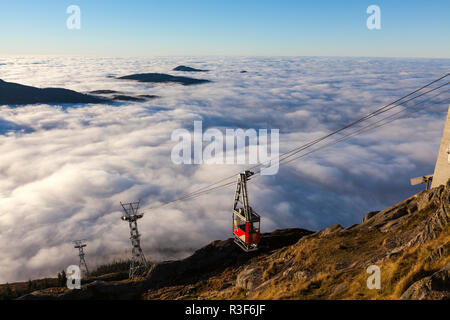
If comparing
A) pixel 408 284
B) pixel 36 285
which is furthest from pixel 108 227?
pixel 408 284

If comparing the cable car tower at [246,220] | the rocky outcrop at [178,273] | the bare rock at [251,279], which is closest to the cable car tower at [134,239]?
the rocky outcrop at [178,273]

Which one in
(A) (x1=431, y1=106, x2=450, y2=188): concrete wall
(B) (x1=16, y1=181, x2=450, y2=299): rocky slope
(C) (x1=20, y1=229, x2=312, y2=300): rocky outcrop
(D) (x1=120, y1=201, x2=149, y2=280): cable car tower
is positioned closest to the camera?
(B) (x1=16, y1=181, x2=450, y2=299): rocky slope

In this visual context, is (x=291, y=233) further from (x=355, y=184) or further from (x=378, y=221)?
(x=355, y=184)

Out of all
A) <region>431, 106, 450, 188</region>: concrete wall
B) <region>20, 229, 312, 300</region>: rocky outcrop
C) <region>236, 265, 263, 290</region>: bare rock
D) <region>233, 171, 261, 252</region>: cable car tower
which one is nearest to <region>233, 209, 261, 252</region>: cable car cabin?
<region>233, 171, 261, 252</region>: cable car tower

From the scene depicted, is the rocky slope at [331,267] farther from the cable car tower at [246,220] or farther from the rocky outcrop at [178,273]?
the cable car tower at [246,220]

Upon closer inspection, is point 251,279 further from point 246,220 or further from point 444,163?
point 444,163

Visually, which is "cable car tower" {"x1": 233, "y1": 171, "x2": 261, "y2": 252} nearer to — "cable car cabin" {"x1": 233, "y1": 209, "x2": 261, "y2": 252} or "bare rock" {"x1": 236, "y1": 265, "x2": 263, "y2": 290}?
"cable car cabin" {"x1": 233, "y1": 209, "x2": 261, "y2": 252}

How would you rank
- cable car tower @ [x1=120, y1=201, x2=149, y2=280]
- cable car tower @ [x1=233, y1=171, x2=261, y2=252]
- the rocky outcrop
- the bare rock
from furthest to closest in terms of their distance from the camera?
1. cable car tower @ [x1=120, y1=201, x2=149, y2=280]
2. the rocky outcrop
3. cable car tower @ [x1=233, y1=171, x2=261, y2=252]
4. the bare rock

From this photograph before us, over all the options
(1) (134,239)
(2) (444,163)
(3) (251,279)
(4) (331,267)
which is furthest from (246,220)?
(1) (134,239)
